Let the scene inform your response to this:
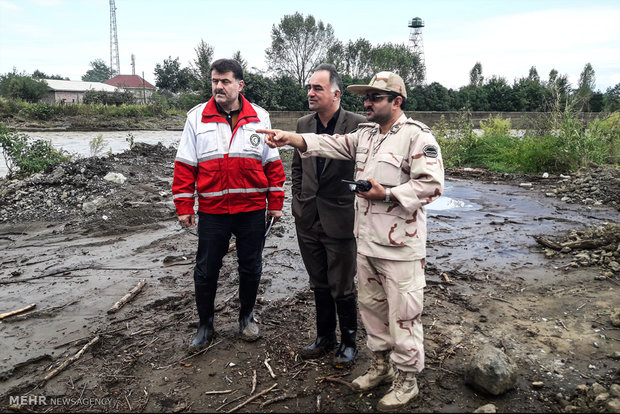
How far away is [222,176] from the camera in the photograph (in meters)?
3.37

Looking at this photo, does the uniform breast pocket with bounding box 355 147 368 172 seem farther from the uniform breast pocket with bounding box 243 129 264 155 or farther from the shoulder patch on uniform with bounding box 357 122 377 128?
the uniform breast pocket with bounding box 243 129 264 155

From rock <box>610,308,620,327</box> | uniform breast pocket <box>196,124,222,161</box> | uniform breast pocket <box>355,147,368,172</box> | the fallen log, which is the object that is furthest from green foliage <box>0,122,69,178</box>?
rock <box>610,308,620,327</box>

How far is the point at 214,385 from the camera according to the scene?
3121 mm

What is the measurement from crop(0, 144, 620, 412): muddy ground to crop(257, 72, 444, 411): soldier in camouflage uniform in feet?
1.43

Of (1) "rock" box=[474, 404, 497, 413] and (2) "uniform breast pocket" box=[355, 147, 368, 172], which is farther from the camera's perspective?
(2) "uniform breast pocket" box=[355, 147, 368, 172]

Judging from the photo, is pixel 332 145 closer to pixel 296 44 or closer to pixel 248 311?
pixel 248 311

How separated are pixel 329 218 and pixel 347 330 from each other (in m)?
0.88

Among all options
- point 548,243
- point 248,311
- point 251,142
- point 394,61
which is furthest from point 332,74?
point 394,61

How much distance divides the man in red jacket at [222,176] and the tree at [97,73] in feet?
379

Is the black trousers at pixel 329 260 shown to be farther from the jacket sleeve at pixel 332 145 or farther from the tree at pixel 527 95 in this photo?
the tree at pixel 527 95

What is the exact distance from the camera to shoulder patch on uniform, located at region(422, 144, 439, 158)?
2574mm

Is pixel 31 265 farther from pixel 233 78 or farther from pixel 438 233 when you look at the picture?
pixel 438 233

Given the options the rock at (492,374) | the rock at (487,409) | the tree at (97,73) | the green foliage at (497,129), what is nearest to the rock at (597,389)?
the rock at (492,374)

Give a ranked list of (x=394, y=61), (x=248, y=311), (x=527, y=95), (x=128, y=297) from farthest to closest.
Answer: (x=394, y=61) → (x=527, y=95) → (x=128, y=297) → (x=248, y=311)
